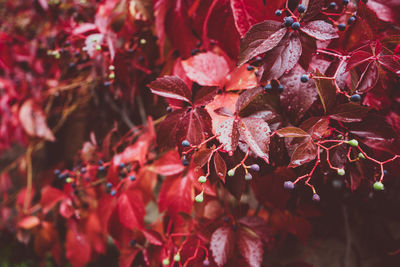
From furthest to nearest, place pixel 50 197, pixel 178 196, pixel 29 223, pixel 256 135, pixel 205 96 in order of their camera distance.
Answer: pixel 29 223 → pixel 50 197 → pixel 178 196 → pixel 205 96 → pixel 256 135

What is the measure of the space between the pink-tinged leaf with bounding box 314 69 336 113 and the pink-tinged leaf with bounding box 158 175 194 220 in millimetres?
418

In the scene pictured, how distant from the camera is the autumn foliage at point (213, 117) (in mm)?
486

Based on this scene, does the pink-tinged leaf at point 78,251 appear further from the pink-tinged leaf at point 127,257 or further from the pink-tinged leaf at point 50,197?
the pink-tinged leaf at point 127,257

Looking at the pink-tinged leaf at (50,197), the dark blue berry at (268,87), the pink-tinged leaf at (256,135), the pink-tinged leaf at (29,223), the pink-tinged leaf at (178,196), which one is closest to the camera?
the pink-tinged leaf at (256,135)

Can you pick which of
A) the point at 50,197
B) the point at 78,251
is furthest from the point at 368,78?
the point at 78,251

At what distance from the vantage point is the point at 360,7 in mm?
508

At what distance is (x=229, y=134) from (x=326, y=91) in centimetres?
21

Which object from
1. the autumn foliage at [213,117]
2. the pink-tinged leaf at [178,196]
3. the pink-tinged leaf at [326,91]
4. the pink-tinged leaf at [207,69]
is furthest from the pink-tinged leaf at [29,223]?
the pink-tinged leaf at [326,91]

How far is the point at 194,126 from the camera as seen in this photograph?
54cm

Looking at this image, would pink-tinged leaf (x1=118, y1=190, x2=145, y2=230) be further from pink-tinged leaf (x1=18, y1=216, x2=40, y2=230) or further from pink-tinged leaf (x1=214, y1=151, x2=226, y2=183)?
pink-tinged leaf (x1=18, y1=216, x2=40, y2=230)

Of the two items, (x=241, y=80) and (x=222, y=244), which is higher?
(x=241, y=80)

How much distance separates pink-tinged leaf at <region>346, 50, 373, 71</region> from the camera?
47cm

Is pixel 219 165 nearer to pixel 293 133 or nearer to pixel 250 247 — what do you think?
pixel 293 133

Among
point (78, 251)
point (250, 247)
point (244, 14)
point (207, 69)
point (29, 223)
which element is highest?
point (244, 14)
